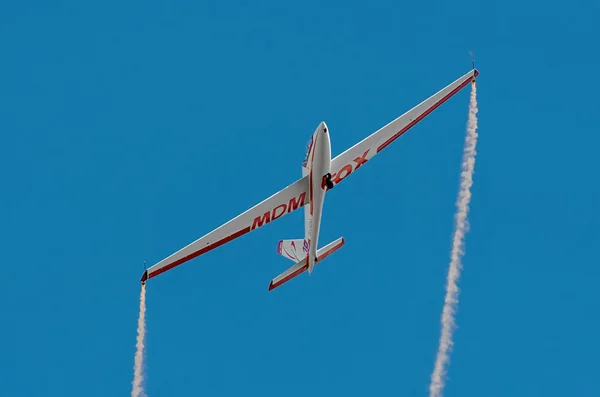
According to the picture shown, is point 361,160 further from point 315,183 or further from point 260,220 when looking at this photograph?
point 260,220

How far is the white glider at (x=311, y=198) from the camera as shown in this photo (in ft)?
173

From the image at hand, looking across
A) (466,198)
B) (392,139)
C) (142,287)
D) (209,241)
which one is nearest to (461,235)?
(466,198)

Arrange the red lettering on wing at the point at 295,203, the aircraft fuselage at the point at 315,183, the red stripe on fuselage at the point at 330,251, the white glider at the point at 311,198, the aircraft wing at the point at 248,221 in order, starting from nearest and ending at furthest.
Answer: the aircraft fuselage at the point at 315,183 → the white glider at the point at 311,198 → the aircraft wing at the point at 248,221 → the red lettering on wing at the point at 295,203 → the red stripe on fuselage at the point at 330,251

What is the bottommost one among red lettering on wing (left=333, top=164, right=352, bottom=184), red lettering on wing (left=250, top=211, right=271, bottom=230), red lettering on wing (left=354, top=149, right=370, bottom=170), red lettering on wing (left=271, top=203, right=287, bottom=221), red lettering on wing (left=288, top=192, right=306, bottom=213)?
red lettering on wing (left=250, top=211, right=271, bottom=230)

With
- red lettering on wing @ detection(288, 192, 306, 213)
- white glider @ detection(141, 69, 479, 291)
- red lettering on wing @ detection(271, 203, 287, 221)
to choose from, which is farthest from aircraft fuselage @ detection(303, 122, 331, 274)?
red lettering on wing @ detection(271, 203, 287, 221)

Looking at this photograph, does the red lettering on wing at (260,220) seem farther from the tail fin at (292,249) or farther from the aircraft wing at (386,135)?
the aircraft wing at (386,135)

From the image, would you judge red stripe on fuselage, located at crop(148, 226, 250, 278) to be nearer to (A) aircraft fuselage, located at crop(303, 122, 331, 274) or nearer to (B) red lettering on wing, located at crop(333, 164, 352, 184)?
(A) aircraft fuselage, located at crop(303, 122, 331, 274)

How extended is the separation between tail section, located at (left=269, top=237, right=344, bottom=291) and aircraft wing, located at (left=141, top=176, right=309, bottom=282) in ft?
9.28

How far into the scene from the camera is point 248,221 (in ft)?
180

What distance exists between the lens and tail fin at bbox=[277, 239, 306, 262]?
189 ft

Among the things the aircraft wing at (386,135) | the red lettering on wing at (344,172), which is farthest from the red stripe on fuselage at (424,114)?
the red lettering on wing at (344,172)

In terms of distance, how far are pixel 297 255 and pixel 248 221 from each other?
4024mm

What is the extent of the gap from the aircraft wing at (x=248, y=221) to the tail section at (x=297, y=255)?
9.28ft

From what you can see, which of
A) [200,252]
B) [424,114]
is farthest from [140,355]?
[424,114]
